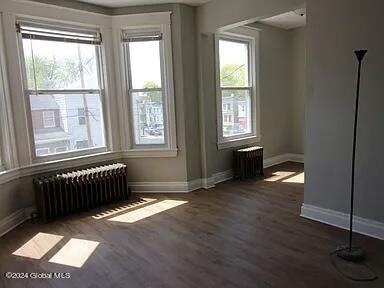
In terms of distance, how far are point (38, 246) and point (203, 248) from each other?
1.62m

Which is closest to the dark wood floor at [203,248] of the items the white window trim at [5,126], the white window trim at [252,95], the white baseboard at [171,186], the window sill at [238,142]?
the white baseboard at [171,186]

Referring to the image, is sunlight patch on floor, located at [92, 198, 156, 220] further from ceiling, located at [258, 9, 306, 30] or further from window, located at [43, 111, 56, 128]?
ceiling, located at [258, 9, 306, 30]

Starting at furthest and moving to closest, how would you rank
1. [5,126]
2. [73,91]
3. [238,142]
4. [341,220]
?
[238,142] → [73,91] → [5,126] → [341,220]

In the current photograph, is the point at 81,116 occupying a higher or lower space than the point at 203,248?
higher

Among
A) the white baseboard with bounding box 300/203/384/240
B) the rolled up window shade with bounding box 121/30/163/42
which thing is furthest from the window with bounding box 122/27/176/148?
the white baseboard with bounding box 300/203/384/240

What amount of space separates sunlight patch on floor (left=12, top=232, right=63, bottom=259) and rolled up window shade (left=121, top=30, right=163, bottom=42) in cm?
274

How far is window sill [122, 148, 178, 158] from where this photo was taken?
4566mm

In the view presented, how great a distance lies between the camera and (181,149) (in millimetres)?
4574

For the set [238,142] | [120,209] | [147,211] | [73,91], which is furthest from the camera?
→ [238,142]

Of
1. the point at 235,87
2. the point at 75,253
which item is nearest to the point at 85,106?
the point at 75,253

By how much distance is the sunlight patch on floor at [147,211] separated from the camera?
3678 mm

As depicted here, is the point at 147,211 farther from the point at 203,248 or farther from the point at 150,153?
the point at 203,248

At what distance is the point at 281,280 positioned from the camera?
2.35 metres

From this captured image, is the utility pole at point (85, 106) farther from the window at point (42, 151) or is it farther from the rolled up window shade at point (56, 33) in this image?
the window at point (42, 151)
